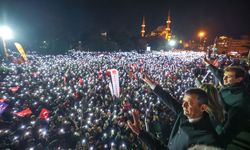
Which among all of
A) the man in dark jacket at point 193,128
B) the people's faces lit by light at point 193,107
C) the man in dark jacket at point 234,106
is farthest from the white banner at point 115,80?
the people's faces lit by light at point 193,107

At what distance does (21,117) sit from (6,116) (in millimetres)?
784

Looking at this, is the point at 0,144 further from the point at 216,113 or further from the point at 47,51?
the point at 47,51

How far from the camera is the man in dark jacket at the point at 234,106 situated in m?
2.58

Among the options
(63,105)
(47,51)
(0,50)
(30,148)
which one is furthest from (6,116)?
(47,51)

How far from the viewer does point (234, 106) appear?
287cm

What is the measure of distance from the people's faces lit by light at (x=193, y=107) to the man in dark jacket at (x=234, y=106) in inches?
14.5

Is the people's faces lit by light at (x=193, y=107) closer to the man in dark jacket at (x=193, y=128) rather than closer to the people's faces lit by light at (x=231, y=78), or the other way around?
the man in dark jacket at (x=193, y=128)

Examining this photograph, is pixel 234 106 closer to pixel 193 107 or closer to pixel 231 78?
pixel 231 78

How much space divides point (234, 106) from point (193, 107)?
0.93 metres

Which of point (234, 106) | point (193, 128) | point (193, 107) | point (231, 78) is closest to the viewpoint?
point (193, 128)

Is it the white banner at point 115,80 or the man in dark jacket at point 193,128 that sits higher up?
the man in dark jacket at point 193,128

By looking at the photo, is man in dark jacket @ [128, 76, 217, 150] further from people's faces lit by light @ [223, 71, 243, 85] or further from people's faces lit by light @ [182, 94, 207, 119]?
people's faces lit by light @ [223, 71, 243, 85]

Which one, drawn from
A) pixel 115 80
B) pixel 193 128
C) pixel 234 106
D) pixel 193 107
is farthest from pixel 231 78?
pixel 115 80

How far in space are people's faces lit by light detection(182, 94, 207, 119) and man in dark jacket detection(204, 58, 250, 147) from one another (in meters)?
0.37
